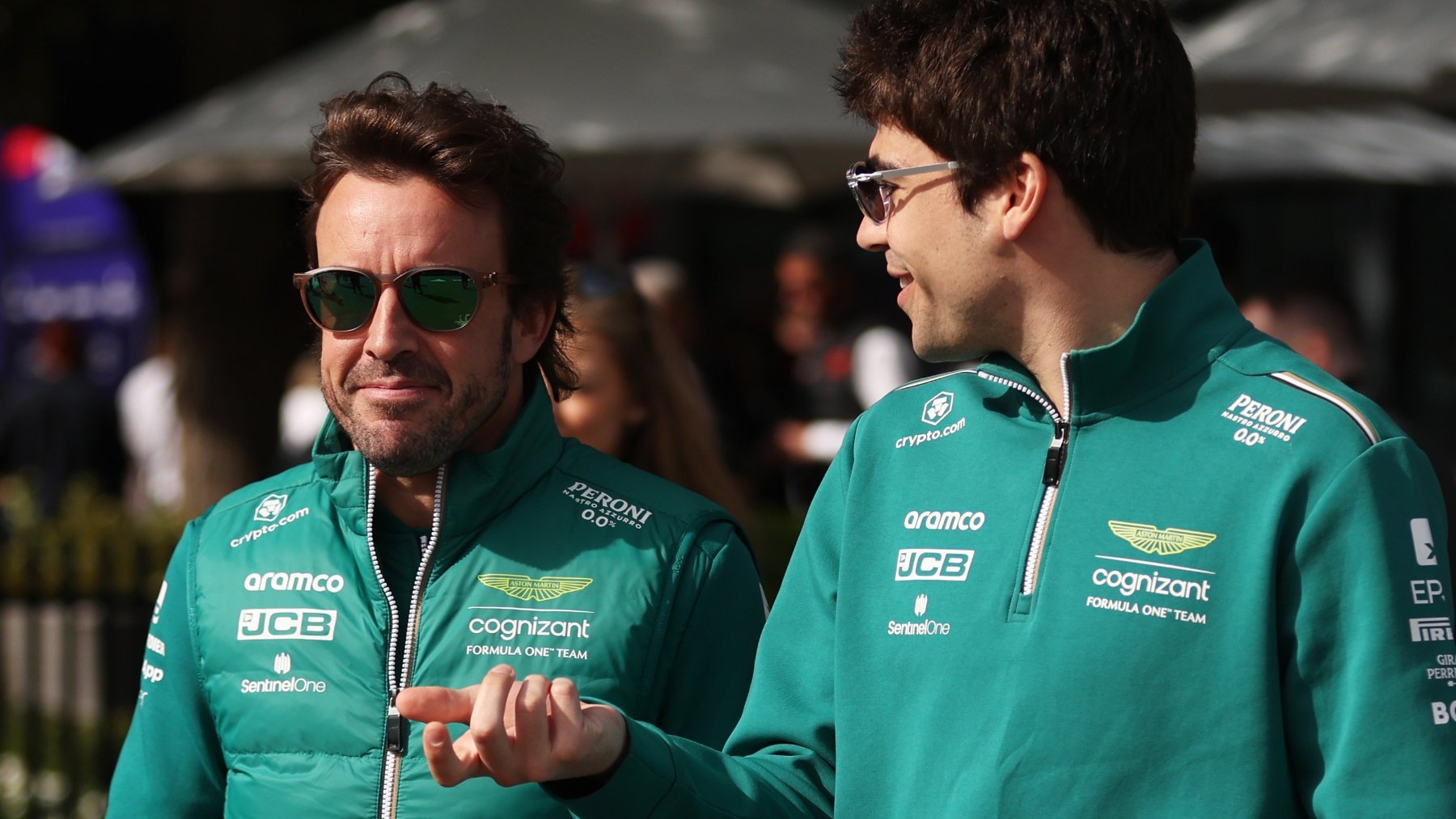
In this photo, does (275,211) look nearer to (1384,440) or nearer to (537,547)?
(537,547)

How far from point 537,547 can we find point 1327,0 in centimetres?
499

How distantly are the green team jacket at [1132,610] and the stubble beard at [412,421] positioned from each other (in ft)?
2.10

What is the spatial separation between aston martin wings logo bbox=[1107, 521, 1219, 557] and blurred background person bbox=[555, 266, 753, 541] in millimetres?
2082

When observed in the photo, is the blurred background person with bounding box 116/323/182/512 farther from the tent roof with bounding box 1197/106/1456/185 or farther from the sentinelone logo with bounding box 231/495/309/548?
the sentinelone logo with bounding box 231/495/309/548

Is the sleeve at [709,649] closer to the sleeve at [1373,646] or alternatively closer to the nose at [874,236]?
the nose at [874,236]

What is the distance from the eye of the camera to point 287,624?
2531mm

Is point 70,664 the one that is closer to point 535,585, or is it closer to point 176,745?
point 176,745

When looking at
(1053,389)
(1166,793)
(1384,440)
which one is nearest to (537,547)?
(1053,389)

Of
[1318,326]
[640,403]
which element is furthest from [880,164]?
[1318,326]

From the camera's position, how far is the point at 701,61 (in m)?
6.68

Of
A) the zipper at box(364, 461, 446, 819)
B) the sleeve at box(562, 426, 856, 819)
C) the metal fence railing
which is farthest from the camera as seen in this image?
the metal fence railing

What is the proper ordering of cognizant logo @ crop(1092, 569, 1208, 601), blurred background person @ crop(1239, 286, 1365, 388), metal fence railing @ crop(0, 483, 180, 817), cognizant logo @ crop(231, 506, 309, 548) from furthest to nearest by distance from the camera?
metal fence railing @ crop(0, 483, 180, 817) → blurred background person @ crop(1239, 286, 1365, 388) → cognizant logo @ crop(231, 506, 309, 548) → cognizant logo @ crop(1092, 569, 1208, 601)

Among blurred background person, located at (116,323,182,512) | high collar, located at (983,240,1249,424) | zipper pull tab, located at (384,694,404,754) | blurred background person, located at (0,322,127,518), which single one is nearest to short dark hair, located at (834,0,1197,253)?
high collar, located at (983,240,1249,424)

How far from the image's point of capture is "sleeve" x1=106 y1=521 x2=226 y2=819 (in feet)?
8.50
